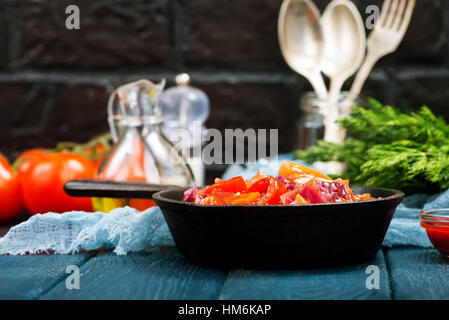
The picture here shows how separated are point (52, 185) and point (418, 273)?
0.69 m

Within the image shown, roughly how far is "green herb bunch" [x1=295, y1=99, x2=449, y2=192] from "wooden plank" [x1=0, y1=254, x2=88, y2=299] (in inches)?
18.4

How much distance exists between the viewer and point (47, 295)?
60cm

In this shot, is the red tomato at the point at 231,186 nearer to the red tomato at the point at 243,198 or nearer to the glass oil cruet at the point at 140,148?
the red tomato at the point at 243,198

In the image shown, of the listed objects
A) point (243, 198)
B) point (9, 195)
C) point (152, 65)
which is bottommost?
point (9, 195)

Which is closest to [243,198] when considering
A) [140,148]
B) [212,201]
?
[212,201]

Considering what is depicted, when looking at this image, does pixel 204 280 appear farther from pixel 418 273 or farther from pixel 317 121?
pixel 317 121

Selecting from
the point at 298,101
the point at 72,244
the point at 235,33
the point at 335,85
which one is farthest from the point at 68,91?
the point at 72,244

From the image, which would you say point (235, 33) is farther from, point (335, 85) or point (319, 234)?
point (319, 234)

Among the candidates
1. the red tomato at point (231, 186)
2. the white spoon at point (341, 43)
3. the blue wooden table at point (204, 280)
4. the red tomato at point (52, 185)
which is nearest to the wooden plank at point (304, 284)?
the blue wooden table at point (204, 280)

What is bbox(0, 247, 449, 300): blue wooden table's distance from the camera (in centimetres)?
59

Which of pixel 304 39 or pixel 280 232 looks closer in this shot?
pixel 280 232

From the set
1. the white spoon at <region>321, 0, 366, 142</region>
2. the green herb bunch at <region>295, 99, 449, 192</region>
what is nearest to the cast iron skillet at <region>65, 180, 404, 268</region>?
the green herb bunch at <region>295, 99, 449, 192</region>

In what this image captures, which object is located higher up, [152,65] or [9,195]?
[152,65]

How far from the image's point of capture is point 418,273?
2.21 ft
